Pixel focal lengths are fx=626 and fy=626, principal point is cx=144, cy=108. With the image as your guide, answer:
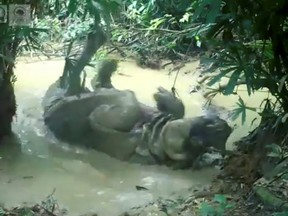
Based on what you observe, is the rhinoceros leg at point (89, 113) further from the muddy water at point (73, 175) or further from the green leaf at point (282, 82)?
the green leaf at point (282, 82)

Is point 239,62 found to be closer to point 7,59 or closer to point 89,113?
point 89,113

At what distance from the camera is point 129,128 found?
10.7ft

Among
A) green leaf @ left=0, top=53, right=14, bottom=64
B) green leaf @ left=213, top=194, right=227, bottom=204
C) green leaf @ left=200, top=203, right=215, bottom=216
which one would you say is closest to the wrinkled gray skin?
green leaf @ left=0, top=53, right=14, bottom=64

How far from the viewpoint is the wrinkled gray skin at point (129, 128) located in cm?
305

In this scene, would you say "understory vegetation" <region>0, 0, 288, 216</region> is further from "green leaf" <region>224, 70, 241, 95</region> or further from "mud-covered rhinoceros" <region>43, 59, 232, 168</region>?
"mud-covered rhinoceros" <region>43, 59, 232, 168</region>

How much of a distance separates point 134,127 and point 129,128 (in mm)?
28

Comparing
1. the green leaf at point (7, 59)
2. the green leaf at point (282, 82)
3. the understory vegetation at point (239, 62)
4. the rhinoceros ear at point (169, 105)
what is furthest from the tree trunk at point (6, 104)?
the green leaf at point (282, 82)

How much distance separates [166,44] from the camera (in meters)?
4.80

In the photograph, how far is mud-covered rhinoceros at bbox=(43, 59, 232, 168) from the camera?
10.0 feet

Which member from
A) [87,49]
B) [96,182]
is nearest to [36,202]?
[96,182]

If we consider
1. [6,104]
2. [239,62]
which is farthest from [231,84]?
[6,104]

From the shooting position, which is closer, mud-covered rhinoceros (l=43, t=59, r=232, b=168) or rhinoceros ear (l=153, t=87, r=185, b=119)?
mud-covered rhinoceros (l=43, t=59, r=232, b=168)

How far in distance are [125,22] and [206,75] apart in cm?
77

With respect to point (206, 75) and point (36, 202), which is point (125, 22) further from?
point (36, 202)
